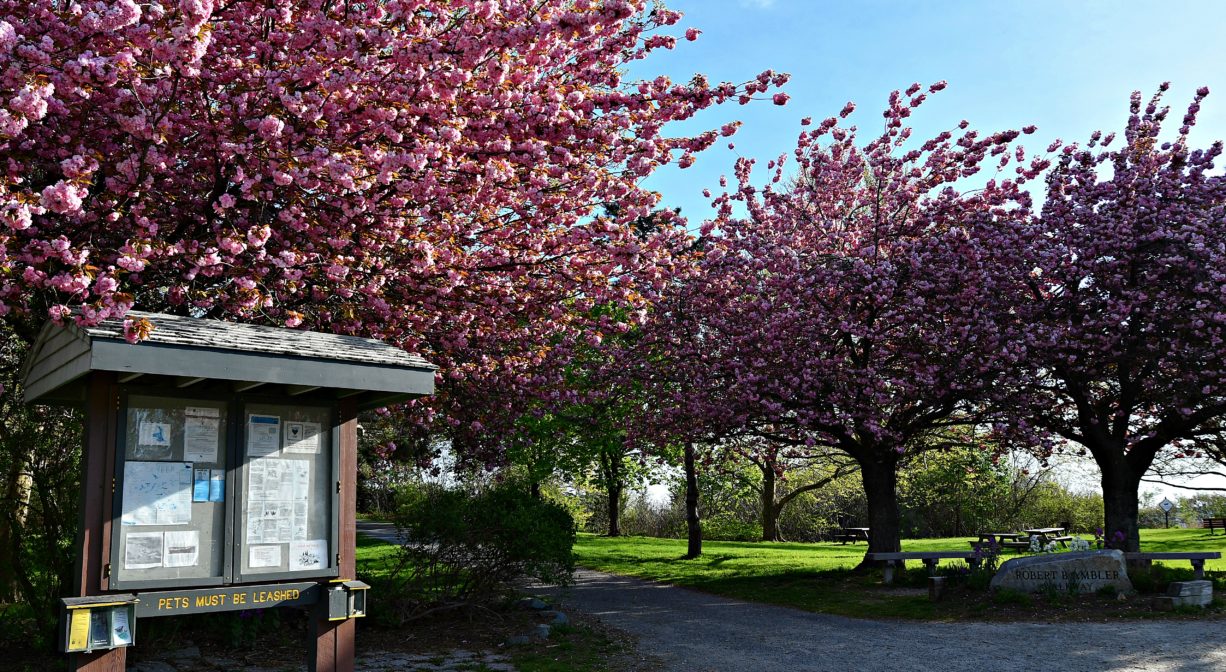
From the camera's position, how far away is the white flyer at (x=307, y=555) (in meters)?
6.14

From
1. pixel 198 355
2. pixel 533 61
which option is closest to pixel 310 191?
pixel 533 61

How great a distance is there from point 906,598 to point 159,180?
439 inches

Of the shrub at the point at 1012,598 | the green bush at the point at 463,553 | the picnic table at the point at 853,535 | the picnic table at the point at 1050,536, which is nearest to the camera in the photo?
the green bush at the point at 463,553

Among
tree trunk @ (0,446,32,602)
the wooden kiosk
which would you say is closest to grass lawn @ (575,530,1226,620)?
the wooden kiosk

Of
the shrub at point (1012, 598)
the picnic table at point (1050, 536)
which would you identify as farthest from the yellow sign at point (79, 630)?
the picnic table at point (1050, 536)

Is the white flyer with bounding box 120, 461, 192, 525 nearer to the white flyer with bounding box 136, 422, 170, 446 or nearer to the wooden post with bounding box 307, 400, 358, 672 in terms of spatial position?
the white flyer with bounding box 136, 422, 170, 446

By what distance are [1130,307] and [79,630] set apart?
46.3 ft

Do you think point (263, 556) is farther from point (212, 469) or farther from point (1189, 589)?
point (1189, 589)

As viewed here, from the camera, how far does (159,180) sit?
7.97 metres

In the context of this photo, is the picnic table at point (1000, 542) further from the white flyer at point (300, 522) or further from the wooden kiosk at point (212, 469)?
the white flyer at point (300, 522)

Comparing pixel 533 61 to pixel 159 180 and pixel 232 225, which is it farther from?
pixel 159 180

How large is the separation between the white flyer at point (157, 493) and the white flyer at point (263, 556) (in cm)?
47

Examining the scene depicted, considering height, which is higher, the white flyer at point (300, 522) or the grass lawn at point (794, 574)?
the white flyer at point (300, 522)

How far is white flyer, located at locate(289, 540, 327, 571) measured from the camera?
6.14 m
